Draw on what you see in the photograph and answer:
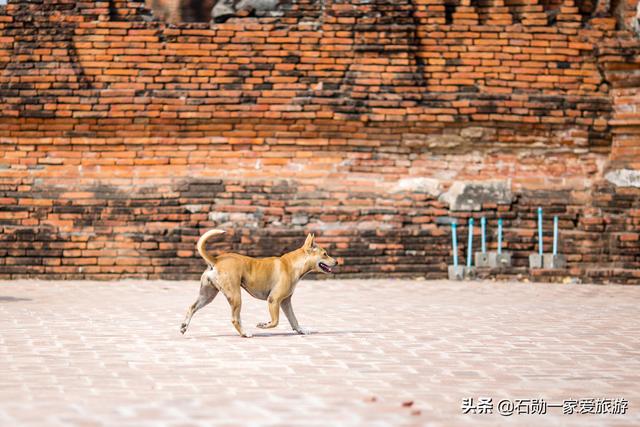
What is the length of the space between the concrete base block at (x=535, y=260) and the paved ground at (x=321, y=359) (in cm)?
149

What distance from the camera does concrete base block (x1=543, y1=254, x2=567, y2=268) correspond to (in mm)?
12133

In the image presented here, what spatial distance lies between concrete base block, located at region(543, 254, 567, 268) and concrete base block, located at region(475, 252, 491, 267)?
657 millimetres

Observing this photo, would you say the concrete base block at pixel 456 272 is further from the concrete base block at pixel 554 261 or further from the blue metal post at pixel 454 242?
the concrete base block at pixel 554 261

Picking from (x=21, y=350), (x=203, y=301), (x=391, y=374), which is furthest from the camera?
(x=203, y=301)

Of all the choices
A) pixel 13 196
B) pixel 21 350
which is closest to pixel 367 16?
pixel 13 196

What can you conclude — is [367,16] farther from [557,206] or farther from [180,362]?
[180,362]

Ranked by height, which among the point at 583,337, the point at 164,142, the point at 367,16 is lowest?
the point at 583,337

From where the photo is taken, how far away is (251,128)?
12.8m

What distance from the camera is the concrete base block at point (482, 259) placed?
12.2m

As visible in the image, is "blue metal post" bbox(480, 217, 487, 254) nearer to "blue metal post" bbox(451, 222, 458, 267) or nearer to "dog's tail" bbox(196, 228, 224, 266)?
"blue metal post" bbox(451, 222, 458, 267)

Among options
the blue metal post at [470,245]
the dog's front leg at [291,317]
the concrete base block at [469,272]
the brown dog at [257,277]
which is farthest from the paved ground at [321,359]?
the blue metal post at [470,245]

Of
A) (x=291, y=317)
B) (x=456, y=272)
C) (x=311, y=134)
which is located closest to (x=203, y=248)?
(x=291, y=317)

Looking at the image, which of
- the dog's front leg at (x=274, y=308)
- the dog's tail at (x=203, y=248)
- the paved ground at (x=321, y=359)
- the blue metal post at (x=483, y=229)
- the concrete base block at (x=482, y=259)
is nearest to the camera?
the paved ground at (x=321, y=359)

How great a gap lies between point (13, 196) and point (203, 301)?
5.80 meters
